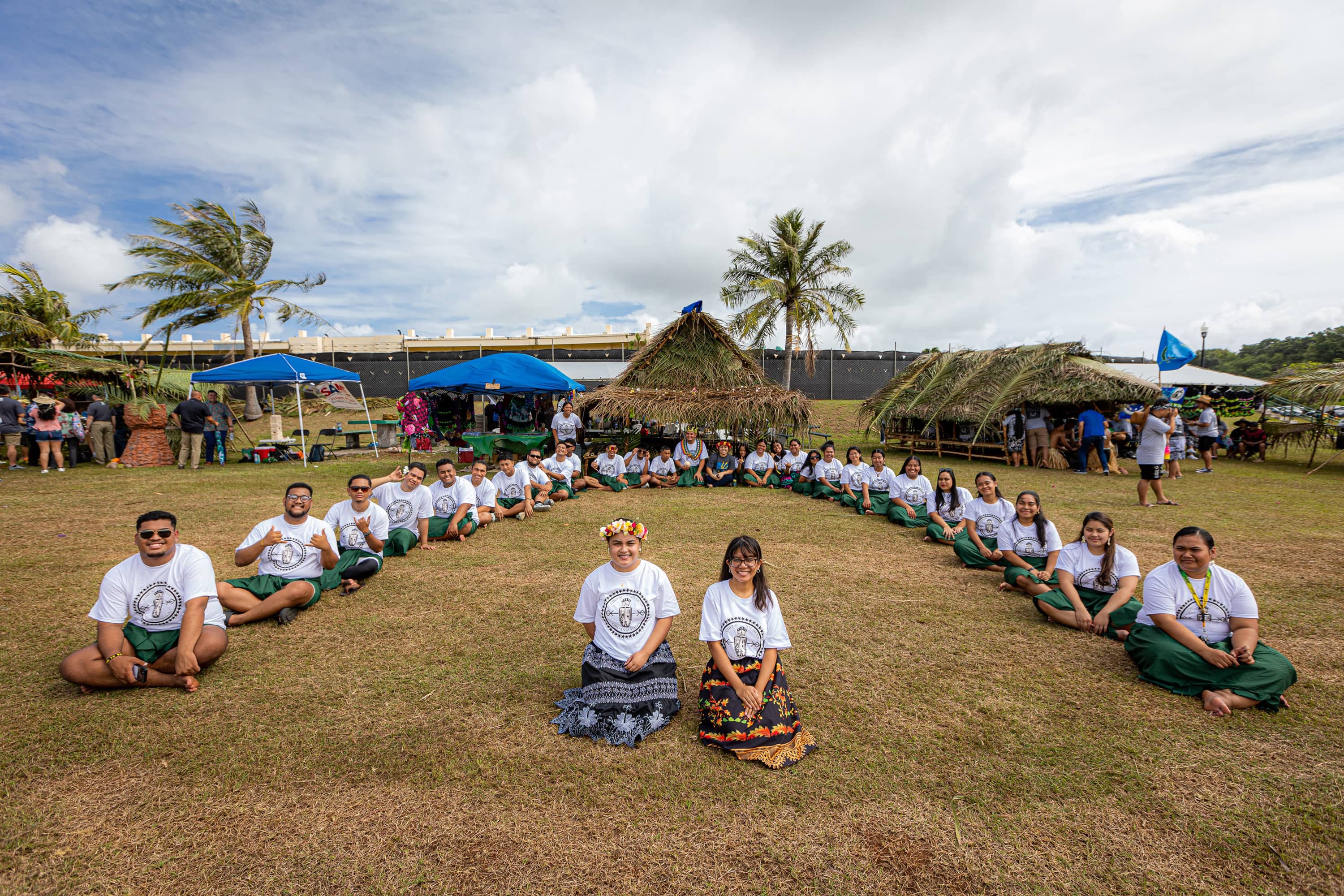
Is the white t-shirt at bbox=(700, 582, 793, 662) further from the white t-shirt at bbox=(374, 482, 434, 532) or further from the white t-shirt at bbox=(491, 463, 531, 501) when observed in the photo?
the white t-shirt at bbox=(491, 463, 531, 501)

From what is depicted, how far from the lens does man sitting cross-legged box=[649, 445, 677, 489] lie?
1300cm

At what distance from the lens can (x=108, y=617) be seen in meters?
3.86

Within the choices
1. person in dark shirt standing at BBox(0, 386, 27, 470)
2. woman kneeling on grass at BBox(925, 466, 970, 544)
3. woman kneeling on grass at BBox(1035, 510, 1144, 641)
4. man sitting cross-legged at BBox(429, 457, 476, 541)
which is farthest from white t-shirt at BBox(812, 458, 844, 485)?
person in dark shirt standing at BBox(0, 386, 27, 470)

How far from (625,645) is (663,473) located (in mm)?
9328

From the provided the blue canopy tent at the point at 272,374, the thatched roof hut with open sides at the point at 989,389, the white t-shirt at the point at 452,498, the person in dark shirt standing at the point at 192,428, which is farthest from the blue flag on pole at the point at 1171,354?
the person in dark shirt standing at the point at 192,428

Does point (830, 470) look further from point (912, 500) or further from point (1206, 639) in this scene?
point (1206, 639)

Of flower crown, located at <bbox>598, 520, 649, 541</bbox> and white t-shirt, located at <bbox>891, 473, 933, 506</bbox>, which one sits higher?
flower crown, located at <bbox>598, 520, 649, 541</bbox>

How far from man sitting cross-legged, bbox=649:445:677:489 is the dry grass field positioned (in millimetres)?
7113

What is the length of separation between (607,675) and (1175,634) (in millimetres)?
3618

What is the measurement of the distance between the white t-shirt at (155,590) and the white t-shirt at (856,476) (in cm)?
896

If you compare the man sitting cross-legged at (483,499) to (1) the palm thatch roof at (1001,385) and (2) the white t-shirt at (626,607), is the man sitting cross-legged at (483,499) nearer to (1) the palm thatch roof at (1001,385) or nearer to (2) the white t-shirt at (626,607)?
(2) the white t-shirt at (626,607)

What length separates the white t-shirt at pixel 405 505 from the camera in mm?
7422

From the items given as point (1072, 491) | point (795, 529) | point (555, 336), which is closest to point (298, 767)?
point (795, 529)

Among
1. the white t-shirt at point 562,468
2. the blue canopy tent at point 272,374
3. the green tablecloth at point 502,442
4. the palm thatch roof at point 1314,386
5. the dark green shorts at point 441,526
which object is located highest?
the blue canopy tent at point 272,374
